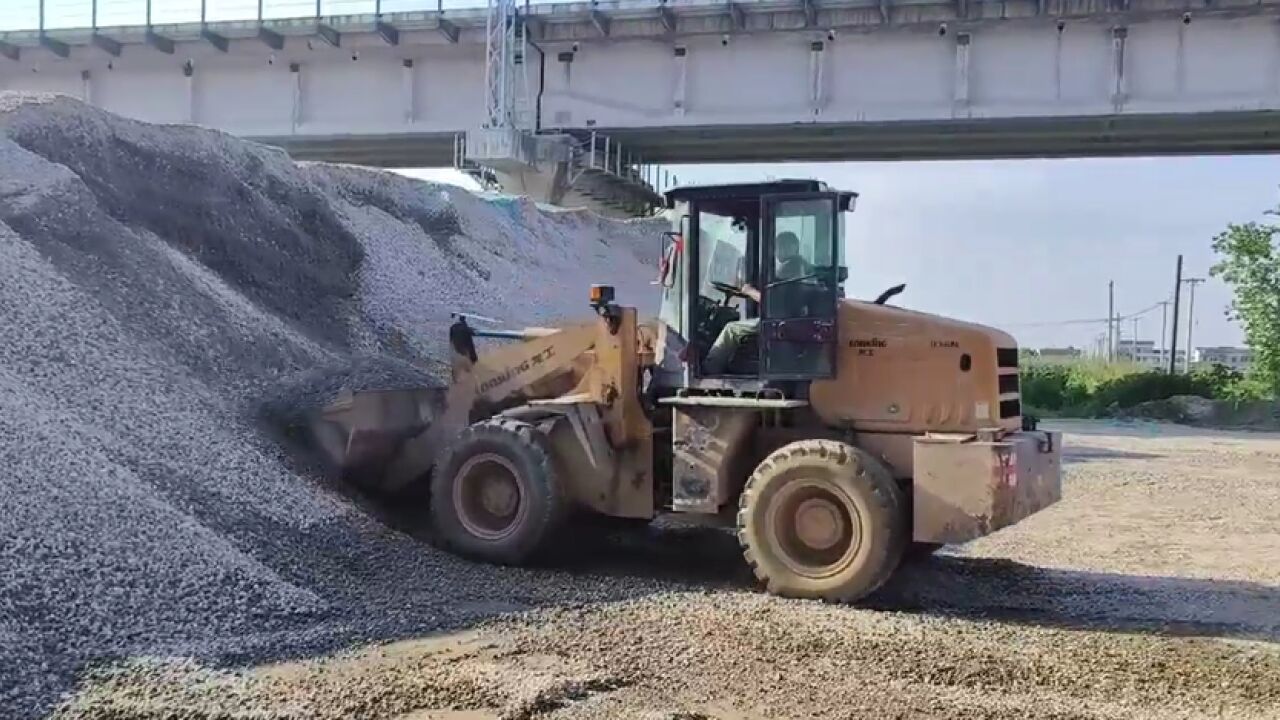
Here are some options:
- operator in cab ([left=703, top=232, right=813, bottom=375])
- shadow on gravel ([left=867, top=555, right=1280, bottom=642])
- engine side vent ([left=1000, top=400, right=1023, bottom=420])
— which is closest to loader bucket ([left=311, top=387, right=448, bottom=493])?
operator in cab ([left=703, top=232, right=813, bottom=375])

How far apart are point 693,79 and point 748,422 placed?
21.3 metres

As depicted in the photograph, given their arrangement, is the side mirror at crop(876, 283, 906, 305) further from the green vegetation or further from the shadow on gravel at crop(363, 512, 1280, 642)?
the green vegetation

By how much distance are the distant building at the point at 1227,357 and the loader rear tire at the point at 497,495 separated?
30.5m

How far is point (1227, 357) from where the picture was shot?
2270 inches

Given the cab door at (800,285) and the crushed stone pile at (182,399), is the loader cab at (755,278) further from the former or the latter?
the crushed stone pile at (182,399)

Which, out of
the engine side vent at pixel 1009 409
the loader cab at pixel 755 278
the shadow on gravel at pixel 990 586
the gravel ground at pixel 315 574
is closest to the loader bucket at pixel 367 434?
the gravel ground at pixel 315 574

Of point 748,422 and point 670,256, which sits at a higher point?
point 670,256

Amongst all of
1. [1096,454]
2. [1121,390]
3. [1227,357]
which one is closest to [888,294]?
[1096,454]

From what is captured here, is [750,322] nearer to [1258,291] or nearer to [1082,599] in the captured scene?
[1082,599]

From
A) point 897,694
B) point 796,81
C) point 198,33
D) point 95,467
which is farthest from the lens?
point 198,33

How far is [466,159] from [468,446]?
21.5 meters

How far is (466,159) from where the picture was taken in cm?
2975

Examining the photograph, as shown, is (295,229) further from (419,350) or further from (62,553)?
(62,553)

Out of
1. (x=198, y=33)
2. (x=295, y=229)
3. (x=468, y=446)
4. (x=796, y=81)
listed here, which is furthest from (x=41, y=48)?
(x=468, y=446)
